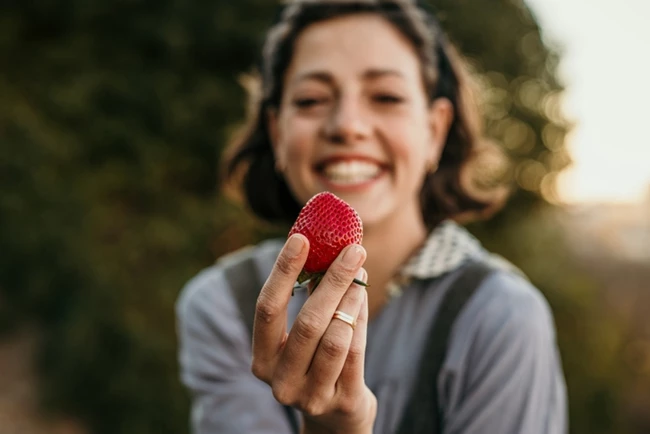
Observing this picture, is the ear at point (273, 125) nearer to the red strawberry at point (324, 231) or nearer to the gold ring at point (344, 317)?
the red strawberry at point (324, 231)

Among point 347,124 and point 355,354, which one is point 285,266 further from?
point 347,124

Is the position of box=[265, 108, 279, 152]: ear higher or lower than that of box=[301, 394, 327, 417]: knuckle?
higher

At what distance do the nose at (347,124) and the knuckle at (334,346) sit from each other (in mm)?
686

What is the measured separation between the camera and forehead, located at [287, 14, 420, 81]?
1632mm

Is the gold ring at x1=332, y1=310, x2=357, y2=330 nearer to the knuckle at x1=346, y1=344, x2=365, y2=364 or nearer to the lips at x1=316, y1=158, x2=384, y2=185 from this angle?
the knuckle at x1=346, y1=344, x2=365, y2=364

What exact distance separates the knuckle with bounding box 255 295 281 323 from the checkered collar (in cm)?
69

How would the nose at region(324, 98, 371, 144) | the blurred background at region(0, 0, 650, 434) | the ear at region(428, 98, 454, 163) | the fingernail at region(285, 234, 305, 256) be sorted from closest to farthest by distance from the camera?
the fingernail at region(285, 234, 305, 256) < the nose at region(324, 98, 371, 144) < the ear at region(428, 98, 454, 163) < the blurred background at region(0, 0, 650, 434)

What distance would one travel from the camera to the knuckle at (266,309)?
102 cm

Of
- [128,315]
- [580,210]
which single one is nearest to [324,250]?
[128,315]

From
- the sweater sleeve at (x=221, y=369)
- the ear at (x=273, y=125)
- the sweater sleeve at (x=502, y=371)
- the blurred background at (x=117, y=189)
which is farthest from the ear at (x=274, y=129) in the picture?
the blurred background at (x=117, y=189)

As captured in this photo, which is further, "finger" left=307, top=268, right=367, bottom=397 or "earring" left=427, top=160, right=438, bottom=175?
"earring" left=427, top=160, right=438, bottom=175

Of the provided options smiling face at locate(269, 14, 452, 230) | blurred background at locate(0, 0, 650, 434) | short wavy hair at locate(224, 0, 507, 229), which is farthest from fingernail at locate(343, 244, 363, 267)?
blurred background at locate(0, 0, 650, 434)

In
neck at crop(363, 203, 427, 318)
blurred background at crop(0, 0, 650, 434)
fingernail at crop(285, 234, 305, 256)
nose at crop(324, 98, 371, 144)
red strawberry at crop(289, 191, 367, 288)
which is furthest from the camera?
blurred background at crop(0, 0, 650, 434)

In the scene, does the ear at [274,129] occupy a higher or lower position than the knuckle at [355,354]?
higher
